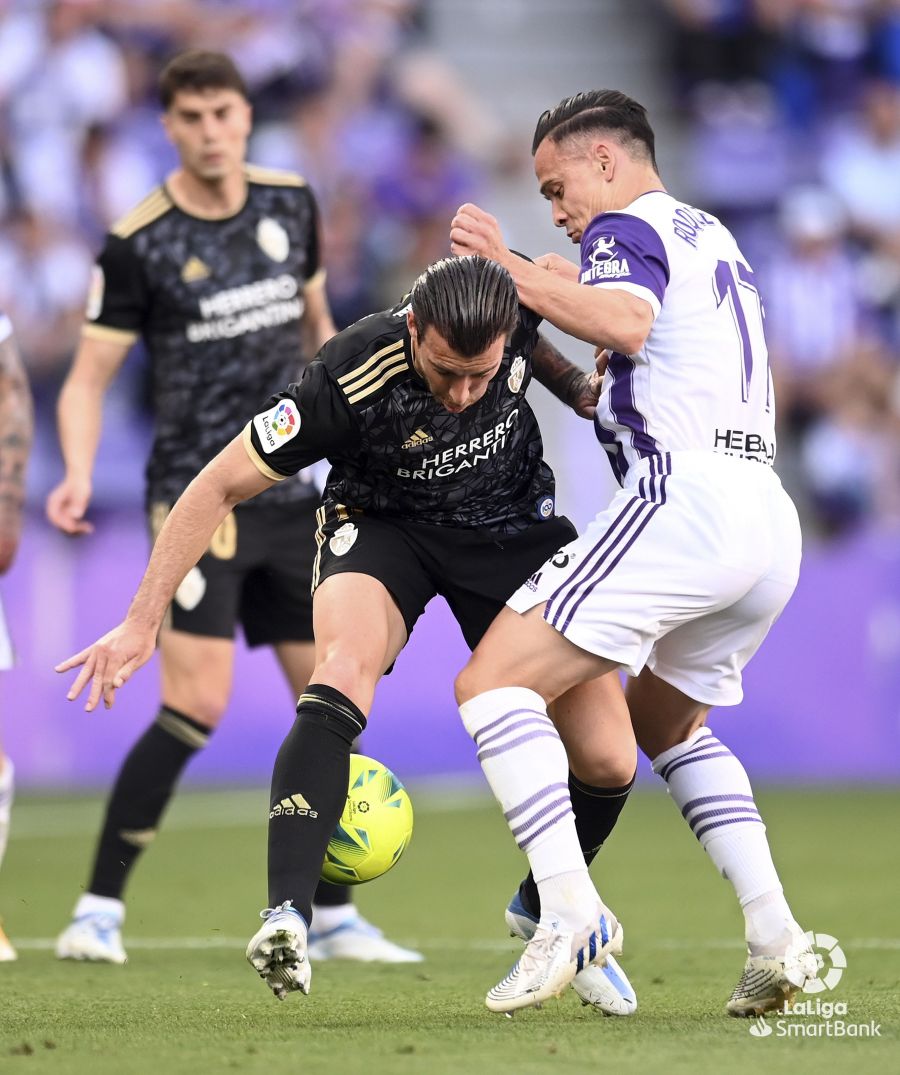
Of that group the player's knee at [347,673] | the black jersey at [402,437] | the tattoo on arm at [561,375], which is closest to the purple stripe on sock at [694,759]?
the black jersey at [402,437]

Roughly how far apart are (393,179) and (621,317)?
988cm

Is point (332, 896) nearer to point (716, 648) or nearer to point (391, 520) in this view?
point (391, 520)

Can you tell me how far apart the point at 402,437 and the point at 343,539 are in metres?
0.36

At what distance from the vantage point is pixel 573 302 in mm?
4031

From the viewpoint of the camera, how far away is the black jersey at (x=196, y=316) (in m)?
6.05

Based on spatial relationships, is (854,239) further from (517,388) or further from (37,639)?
(517,388)

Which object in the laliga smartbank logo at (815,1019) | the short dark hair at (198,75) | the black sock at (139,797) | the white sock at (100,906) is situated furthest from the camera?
the short dark hair at (198,75)

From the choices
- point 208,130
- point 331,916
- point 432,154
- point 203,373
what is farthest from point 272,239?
point 432,154

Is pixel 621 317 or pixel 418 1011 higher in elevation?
pixel 621 317

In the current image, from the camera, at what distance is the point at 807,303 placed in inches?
547

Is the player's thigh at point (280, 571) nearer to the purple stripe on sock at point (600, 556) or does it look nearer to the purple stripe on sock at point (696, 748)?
the purple stripe on sock at point (696, 748)

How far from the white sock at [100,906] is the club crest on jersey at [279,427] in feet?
7.12

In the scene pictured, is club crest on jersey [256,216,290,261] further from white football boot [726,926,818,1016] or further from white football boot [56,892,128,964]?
white football boot [726,926,818,1016]

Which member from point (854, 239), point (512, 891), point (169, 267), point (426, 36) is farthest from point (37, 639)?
point (854, 239)
